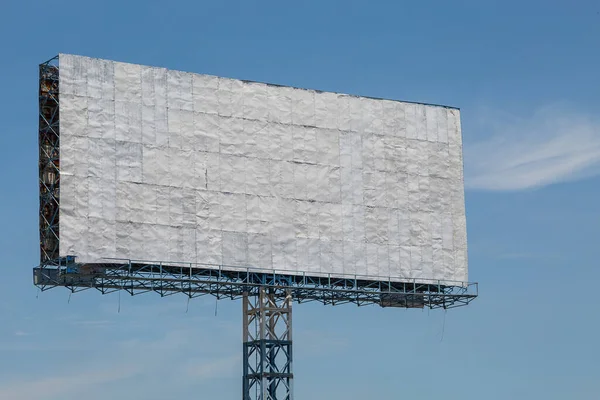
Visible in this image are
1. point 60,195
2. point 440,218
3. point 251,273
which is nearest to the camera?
point 60,195

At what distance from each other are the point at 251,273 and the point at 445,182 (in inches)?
532

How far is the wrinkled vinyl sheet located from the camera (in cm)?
7212

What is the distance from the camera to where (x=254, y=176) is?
76188mm

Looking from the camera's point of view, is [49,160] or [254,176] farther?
[254,176]

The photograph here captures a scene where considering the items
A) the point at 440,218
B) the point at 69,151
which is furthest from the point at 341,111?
the point at 69,151

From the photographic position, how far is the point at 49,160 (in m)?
72.1

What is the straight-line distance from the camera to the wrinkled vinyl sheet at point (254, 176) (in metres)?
72.1

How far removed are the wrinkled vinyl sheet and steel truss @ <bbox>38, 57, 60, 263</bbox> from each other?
1096 mm

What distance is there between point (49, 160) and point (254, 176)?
34.6 ft

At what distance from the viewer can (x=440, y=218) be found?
8194cm

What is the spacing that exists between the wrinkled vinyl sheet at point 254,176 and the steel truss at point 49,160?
1.10 meters

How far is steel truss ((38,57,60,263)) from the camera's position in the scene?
71.8m

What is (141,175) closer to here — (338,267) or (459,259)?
(338,267)

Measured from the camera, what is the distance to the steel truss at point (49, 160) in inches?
2825
